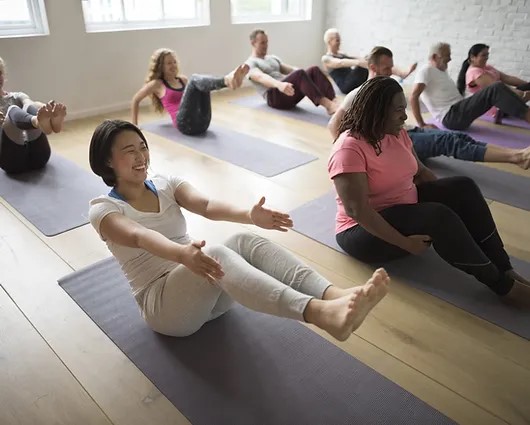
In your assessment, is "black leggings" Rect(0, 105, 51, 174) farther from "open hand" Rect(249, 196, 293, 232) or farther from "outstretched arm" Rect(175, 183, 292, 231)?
"open hand" Rect(249, 196, 293, 232)

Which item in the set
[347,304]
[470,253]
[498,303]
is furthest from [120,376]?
[498,303]

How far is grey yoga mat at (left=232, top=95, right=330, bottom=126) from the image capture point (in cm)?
482

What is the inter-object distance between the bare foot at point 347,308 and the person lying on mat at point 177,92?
2903mm

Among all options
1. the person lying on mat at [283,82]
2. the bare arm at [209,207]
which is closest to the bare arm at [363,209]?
the bare arm at [209,207]

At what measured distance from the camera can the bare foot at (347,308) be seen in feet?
4.20

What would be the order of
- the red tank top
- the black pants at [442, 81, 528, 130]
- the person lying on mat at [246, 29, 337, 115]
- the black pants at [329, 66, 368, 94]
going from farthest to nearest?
the black pants at [329, 66, 368, 94]
the person lying on mat at [246, 29, 337, 115]
the red tank top
the black pants at [442, 81, 528, 130]

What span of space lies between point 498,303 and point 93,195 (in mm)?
2359

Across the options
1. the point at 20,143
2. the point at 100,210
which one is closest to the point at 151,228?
the point at 100,210

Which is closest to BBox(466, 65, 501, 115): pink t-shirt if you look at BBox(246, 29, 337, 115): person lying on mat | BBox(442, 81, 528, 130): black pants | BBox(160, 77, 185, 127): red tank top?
BBox(442, 81, 528, 130): black pants

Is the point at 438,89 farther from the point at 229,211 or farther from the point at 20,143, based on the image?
the point at 20,143

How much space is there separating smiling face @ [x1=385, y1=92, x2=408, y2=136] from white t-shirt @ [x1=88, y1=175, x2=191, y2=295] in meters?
0.88

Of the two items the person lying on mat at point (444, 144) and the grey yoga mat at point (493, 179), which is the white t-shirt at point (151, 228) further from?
the grey yoga mat at point (493, 179)

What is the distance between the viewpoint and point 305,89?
15.7 feet

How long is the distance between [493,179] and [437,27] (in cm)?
345
